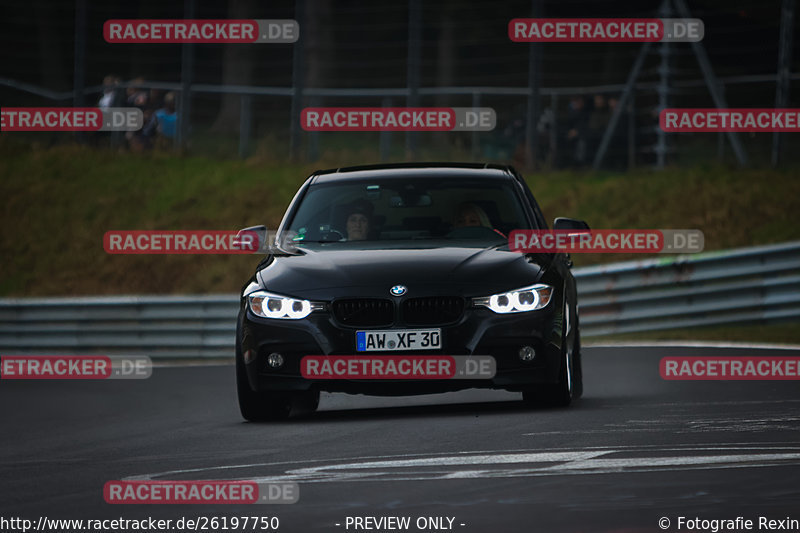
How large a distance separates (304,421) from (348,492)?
343 cm

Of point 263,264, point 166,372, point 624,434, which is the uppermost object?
point 263,264

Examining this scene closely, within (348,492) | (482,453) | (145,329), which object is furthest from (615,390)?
(145,329)

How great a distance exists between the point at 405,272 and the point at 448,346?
0.54 meters

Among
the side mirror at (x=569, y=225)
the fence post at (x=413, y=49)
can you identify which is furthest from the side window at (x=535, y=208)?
the fence post at (x=413, y=49)

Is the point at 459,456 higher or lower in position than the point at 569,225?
lower

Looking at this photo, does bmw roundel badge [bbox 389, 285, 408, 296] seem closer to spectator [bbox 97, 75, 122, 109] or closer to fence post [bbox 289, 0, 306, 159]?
fence post [bbox 289, 0, 306, 159]

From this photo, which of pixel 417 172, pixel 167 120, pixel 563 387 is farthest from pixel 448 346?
pixel 167 120

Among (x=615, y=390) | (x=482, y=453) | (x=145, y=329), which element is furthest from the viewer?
(x=145, y=329)

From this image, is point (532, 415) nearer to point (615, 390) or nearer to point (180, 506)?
point (615, 390)

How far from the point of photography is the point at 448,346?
394 inches

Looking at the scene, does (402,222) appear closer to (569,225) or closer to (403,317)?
(569,225)

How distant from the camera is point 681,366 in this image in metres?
14.4

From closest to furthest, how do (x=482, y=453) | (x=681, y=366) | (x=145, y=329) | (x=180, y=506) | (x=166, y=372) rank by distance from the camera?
(x=180, y=506) < (x=482, y=453) < (x=681, y=366) < (x=166, y=372) < (x=145, y=329)

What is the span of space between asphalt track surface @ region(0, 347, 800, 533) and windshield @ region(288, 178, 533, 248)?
46.0 inches
